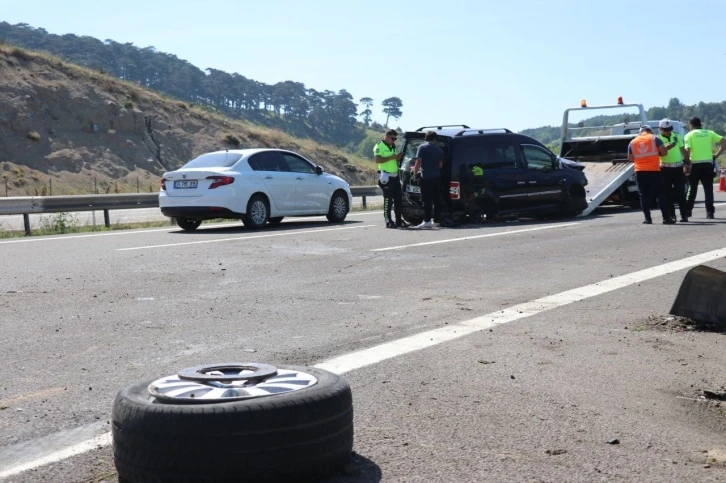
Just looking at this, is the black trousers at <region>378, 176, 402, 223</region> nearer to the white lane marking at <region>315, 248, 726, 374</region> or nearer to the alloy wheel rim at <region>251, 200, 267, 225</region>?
the alloy wheel rim at <region>251, 200, 267, 225</region>

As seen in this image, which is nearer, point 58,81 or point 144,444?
point 144,444

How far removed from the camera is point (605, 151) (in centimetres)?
2288

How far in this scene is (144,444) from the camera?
12.2 ft

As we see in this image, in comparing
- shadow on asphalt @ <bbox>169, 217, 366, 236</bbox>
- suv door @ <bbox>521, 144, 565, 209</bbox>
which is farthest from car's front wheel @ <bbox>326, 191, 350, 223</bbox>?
suv door @ <bbox>521, 144, 565, 209</bbox>

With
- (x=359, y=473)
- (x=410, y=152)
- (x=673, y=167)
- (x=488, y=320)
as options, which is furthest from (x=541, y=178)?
(x=359, y=473)

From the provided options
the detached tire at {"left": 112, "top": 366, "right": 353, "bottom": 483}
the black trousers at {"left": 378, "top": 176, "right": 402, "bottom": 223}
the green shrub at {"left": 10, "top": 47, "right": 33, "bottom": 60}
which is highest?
the green shrub at {"left": 10, "top": 47, "right": 33, "bottom": 60}

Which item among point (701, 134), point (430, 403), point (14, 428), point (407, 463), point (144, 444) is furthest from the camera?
point (701, 134)

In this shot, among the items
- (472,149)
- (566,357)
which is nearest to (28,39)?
(472,149)

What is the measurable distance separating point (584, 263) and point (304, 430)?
336 inches

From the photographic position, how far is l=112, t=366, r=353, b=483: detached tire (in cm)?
365

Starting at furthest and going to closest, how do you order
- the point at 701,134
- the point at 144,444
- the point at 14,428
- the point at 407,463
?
1. the point at 701,134
2. the point at 14,428
3. the point at 407,463
4. the point at 144,444

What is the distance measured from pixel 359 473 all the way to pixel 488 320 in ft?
12.8

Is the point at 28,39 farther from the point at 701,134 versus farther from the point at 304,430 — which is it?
the point at 304,430

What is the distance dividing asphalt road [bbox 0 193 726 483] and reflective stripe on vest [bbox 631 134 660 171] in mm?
3865
